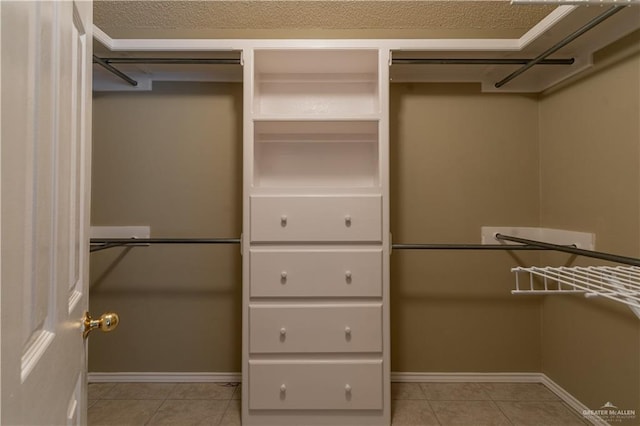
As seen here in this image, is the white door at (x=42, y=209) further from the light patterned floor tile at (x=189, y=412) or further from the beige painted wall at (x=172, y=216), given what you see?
the beige painted wall at (x=172, y=216)

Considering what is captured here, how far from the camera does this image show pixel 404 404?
179cm

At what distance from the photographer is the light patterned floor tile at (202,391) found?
1874 mm

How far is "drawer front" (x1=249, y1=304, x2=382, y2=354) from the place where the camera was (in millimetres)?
1580

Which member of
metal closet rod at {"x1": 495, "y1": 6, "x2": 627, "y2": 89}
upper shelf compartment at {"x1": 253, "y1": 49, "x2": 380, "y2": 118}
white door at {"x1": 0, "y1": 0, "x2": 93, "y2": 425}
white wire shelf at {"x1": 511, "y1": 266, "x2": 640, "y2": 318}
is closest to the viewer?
white door at {"x1": 0, "y1": 0, "x2": 93, "y2": 425}

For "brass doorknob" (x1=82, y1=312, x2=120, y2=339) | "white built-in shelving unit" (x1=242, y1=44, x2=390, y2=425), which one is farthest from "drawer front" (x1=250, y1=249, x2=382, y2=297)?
"brass doorknob" (x1=82, y1=312, x2=120, y2=339)

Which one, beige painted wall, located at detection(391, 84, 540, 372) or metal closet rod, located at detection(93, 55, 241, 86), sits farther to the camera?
beige painted wall, located at detection(391, 84, 540, 372)

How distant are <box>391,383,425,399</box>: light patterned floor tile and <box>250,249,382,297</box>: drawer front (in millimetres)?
700

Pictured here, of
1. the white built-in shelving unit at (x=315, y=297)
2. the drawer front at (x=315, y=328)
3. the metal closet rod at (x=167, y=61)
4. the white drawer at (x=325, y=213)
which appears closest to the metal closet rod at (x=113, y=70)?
the metal closet rod at (x=167, y=61)

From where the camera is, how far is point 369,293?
5.21 feet

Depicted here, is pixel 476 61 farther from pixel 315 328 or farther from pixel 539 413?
pixel 539 413

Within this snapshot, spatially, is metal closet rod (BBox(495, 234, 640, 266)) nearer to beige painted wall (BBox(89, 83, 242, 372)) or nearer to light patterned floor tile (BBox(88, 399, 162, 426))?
beige painted wall (BBox(89, 83, 242, 372))

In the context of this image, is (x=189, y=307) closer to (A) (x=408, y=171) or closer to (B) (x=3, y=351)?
(A) (x=408, y=171)

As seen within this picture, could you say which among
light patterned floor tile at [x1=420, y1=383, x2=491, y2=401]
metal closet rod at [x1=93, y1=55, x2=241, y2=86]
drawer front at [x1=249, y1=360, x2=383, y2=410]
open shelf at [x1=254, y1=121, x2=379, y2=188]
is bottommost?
light patterned floor tile at [x1=420, y1=383, x2=491, y2=401]

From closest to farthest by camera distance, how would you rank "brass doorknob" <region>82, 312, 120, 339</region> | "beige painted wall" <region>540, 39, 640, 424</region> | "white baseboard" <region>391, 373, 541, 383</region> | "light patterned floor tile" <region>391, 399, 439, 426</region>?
"brass doorknob" <region>82, 312, 120, 339</region>
"beige painted wall" <region>540, 39, 640, 424</region>
"light patterned floor tile" <region>391, 399, 439, 426</region>
"white baseboard" <region>391, 373, 541, 383</region>
